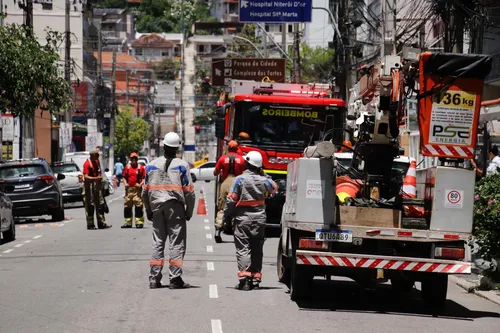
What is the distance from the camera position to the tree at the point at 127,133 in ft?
321

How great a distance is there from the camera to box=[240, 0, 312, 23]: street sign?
31.1m

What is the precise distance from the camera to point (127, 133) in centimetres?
9781

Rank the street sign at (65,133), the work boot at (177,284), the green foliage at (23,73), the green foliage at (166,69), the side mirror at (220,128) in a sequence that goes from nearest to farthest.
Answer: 1. the work boot at (177,284)
2. the side mirror at (220,128)
3. the green foliage at (23,73)
4. the street sign at (65,133)
5. the green foliage at (166,69)

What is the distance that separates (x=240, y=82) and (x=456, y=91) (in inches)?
497

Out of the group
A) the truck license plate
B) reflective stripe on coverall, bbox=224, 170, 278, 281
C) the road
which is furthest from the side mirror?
the truck license plate

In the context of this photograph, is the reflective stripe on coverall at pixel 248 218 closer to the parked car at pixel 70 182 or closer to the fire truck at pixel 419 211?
the fire truck at pixel 419 211

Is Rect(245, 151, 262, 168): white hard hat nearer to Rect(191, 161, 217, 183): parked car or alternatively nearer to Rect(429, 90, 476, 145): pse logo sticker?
Rect(429, 90, 476, 145): pse logo sticker

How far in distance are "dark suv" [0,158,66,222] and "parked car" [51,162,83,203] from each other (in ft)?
27.7

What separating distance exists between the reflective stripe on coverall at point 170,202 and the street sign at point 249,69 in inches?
1155

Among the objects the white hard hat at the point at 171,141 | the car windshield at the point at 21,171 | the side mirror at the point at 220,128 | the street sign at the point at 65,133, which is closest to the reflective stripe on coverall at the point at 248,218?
the white hard hat at the point at 171,141

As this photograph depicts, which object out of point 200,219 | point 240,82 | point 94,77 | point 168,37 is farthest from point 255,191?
point 168,37

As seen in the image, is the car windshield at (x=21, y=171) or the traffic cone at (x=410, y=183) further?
the car windshield at (x=21, y=171)

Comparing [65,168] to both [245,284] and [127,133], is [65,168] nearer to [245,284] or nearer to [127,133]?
[245,284]

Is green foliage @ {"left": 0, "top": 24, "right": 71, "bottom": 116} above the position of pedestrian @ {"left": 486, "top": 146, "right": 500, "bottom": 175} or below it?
above
